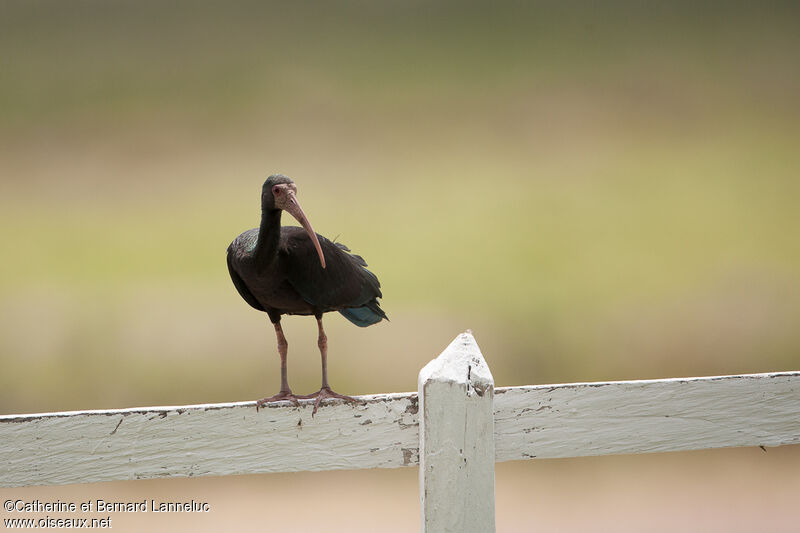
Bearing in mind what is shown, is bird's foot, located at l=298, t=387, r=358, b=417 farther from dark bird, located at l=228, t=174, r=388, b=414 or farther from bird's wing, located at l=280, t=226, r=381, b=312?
bird's wing, located at l=280, t=226, r=381, b=312

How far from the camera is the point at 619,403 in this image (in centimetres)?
156

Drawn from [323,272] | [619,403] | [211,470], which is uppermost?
[323,272]

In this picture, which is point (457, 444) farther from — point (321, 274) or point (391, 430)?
point (321, 274)

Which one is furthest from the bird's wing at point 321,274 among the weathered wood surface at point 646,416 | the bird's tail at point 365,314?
the weathered wood surface at point 646,416

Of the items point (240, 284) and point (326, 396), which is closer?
point (326, 396)

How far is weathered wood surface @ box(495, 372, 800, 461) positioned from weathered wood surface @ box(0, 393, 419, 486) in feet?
0.69

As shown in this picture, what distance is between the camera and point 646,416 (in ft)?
5.17

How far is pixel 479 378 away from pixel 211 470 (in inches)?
22.0

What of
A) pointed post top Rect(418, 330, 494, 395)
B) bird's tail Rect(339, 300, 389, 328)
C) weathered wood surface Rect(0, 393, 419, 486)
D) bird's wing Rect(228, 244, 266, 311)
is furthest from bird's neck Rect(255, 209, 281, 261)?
pointed post top Rect(418, 330, 494, 395)

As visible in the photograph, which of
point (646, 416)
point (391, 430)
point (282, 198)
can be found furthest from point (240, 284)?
point (646, 416)

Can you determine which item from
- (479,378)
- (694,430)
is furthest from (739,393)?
(479,378)

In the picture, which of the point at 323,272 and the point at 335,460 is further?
the point at 323,272

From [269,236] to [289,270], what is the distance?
0.37ft

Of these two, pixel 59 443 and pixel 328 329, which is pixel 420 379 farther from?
pixel 328 329
